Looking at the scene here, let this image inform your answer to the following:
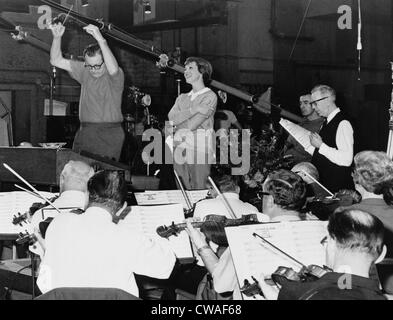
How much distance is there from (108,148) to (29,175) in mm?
836

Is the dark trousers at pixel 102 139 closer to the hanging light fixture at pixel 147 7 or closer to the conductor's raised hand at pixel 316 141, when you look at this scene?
the conductor's raised hand at pixel 316 141

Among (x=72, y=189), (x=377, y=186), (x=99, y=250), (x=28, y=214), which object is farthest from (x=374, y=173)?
(x=28, y=214)

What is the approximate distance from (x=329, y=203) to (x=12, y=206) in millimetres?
2055

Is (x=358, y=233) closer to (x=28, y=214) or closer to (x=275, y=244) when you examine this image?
(x=275, y=244)

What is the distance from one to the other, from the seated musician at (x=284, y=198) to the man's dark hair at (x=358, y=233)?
0.78 metres

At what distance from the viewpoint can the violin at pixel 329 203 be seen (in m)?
3.99

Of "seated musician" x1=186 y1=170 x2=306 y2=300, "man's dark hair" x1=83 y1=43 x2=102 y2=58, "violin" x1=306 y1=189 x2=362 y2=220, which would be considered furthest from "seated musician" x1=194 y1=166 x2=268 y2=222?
"man's dark hair" x1=83 y1=43 x2=102 y2=58

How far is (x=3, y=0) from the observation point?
342 inches

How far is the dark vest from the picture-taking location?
493cm

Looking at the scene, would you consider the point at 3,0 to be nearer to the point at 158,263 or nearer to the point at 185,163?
the point at 185,163

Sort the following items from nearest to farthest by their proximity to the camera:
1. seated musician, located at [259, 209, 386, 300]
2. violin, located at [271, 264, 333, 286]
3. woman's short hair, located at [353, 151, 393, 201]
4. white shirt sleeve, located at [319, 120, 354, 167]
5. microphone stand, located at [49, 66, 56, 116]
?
seated musician, located at [259, 209, 386, 300]
violin, located at [271, 264, 333, 286]
woman's short hair, located at [353, 151, 393, 201]
white shirt sleeve, located at [319, 120, 354, 167]
microphone stand, located at [49, 66, 56, 116]

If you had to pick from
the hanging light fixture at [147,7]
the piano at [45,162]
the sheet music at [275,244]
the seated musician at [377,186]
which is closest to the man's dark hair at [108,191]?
the sheet music at [275,244]

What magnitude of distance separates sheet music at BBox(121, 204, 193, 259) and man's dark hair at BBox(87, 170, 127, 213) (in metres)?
0.71

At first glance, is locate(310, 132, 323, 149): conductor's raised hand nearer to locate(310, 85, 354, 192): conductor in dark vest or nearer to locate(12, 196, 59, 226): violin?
locate(310, 85, 354, 192): conductor in dark vest
